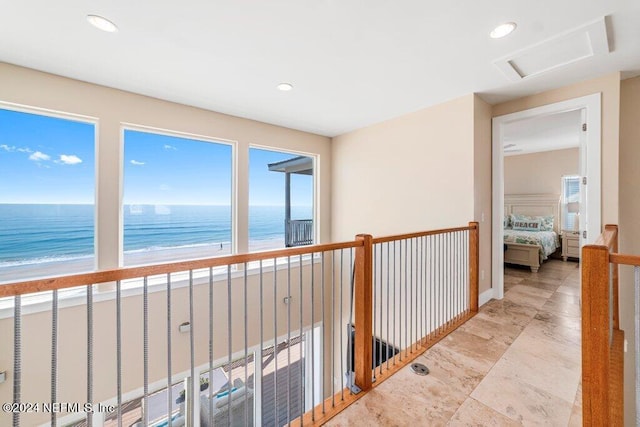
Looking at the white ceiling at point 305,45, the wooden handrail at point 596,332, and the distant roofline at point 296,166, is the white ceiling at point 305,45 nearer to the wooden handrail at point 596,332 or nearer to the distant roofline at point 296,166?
the distant roofline at point 296,166

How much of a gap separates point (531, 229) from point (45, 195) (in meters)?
8.09

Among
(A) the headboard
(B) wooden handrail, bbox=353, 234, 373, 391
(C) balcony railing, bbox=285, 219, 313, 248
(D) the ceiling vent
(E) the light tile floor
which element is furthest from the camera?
(A) the headboard

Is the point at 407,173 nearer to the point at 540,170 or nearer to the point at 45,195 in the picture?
the point at 45,195

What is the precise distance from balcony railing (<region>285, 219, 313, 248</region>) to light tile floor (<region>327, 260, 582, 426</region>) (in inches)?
112

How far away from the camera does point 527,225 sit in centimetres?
609

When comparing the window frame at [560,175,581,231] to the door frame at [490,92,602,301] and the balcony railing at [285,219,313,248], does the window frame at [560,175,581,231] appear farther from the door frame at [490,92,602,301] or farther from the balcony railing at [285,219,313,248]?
the balcony railing at [285,219,313,248]

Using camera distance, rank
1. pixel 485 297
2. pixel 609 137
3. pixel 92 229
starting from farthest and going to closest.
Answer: pixel 485 297 → pixel 92 229 → pixel 609 137

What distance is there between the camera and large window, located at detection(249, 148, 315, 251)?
4039mm

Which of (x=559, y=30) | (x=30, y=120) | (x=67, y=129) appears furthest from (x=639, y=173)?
(x=30, y=120)

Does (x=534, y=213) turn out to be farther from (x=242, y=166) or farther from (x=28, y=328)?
(x=28, y=328)

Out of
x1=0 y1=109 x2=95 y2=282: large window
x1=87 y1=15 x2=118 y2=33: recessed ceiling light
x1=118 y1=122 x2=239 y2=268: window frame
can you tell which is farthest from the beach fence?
x1=87 y1=15 x2=118 y2=33: recessed ceiling light

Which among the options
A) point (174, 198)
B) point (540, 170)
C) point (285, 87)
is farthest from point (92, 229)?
point (540, 170)

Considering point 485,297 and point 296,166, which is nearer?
point 485,297

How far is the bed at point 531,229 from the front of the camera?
192 inches
